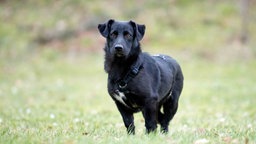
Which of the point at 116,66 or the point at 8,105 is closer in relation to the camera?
the point at 116,66

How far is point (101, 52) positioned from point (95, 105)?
13.0m

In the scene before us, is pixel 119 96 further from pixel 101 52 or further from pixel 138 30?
pixel 101 52

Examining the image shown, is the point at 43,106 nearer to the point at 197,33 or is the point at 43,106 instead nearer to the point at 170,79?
the point at 170,79

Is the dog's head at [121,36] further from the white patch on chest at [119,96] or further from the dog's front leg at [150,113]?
the dog's front leg at [150,113]

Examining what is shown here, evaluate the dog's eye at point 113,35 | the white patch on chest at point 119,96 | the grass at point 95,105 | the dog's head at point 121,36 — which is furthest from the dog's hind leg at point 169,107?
the dog's eye at point 113,35

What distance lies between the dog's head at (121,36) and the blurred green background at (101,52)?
2.47 metres

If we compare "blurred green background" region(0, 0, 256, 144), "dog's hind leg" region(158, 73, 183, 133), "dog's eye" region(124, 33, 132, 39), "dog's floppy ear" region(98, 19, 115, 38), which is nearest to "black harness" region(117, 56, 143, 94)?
"dog's eye" region(124, 33, 132, 39)

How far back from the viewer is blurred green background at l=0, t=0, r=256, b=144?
44.3 ft

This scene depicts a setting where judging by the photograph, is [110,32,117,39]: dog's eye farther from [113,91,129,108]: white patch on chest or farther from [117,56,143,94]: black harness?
[113,91,129,108]: white patch on chest

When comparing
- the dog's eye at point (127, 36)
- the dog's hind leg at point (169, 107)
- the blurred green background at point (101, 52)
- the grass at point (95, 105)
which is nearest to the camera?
the grass at point (95, 105)

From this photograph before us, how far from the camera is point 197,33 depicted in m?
28.4

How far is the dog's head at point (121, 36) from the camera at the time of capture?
6480 mm

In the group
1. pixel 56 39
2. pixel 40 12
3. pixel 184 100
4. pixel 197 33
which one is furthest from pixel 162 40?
Answer: pixel 184 100

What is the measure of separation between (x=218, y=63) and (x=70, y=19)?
9776 mm
